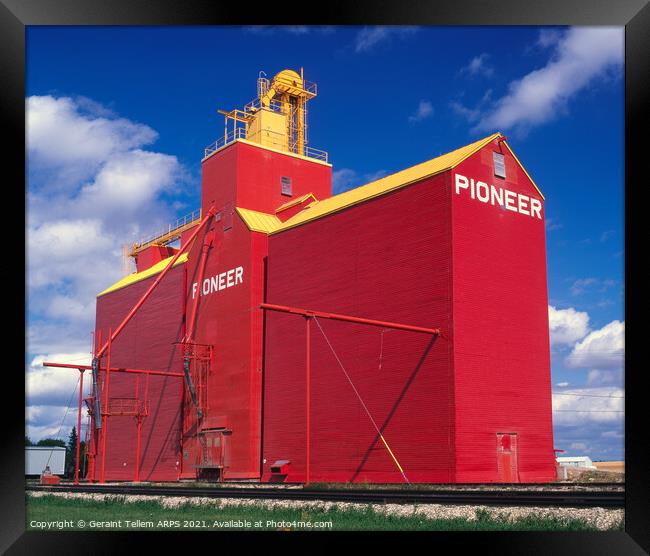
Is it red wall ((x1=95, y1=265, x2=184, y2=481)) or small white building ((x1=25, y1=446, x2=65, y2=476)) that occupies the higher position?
red wall ((x1=95, y1=265, x2=184, y2=481))

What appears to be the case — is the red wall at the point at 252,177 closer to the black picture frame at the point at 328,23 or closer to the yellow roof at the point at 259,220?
the yellow roof at the point at 259,220

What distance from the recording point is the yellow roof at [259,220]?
39.5 meters

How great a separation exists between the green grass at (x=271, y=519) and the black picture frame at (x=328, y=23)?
0.69 metres

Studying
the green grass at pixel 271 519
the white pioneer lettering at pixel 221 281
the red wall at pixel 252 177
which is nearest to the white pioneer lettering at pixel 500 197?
the white pioneer lettering at pixel 221 281

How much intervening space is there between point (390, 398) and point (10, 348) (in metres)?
19.9

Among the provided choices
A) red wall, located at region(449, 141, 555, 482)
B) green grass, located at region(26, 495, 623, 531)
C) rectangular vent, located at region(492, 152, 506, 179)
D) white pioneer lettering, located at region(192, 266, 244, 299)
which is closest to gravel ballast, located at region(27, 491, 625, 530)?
green grass, located at region(26, 495, 623, 531)

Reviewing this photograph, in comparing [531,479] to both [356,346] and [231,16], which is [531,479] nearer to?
[356,346]

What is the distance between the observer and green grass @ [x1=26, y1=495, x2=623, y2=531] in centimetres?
1303

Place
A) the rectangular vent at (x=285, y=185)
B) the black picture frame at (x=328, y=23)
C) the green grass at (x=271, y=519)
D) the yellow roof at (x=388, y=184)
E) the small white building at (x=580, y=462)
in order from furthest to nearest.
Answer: the small white building at (x=580, y=462)
the rectangular vent at (x=285, y=185)
the yellow roof at (x=388, y=184)
the green grass at (x=271, y=519)
the black picture frame at (x=328, y=23)

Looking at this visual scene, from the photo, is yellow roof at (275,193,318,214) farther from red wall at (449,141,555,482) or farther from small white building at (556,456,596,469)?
small white building at (556,456,596,469)

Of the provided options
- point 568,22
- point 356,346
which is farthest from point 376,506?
point 356,346

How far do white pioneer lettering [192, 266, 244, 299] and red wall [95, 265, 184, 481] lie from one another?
8.69 ft

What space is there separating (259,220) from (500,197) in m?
13.6

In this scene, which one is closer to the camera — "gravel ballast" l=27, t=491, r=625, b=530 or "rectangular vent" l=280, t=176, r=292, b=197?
"gravel ballast" l=27, t=491, r=625, b=530
